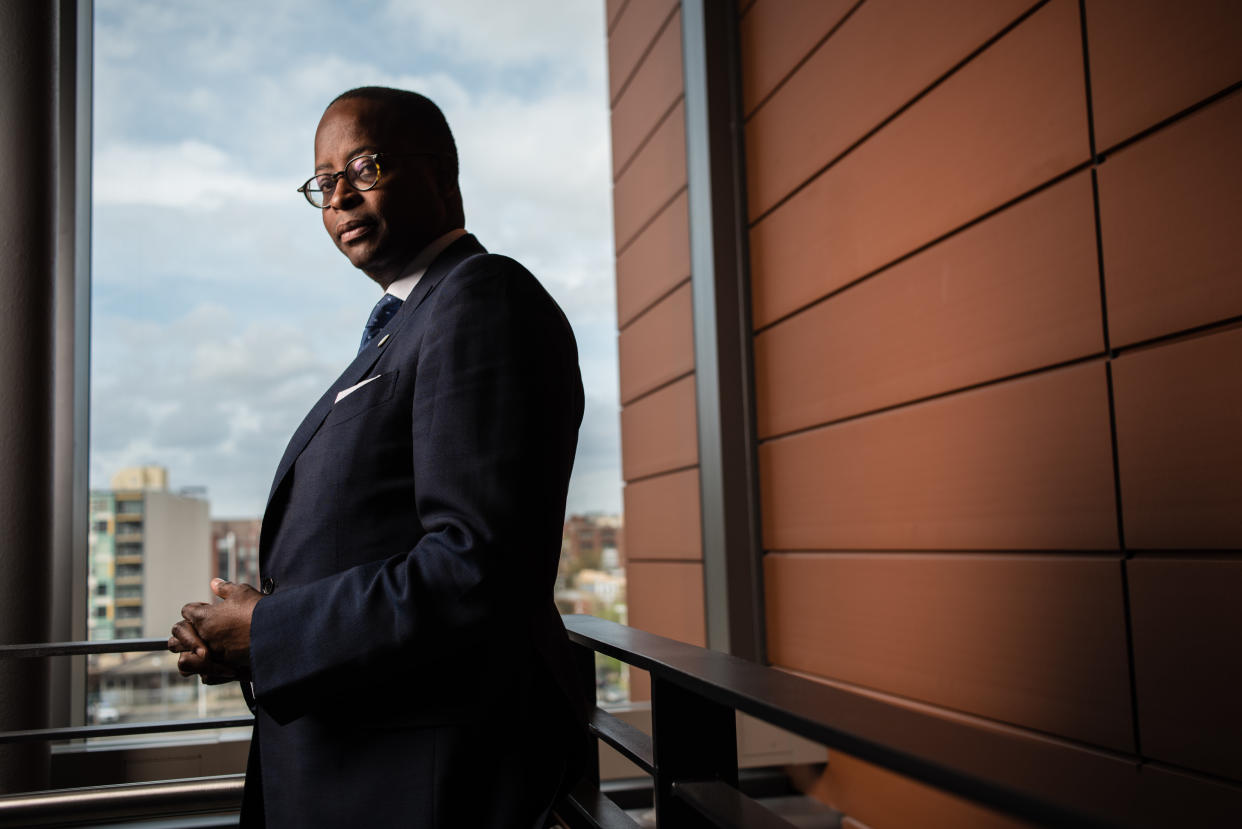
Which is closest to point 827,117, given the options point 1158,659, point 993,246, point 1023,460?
point 993,246

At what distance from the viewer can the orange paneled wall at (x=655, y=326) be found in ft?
10.4

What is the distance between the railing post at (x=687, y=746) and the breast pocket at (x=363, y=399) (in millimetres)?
451

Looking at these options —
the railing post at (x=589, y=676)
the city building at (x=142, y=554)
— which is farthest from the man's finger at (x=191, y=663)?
the city building at (x=142, y=554)

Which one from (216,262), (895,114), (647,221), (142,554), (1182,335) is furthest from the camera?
(647,221)

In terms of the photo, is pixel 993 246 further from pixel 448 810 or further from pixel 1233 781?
pixel 448 810

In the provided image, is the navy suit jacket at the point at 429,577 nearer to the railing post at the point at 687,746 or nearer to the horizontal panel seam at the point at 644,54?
the railing post at the point at 687,746

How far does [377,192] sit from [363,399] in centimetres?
29

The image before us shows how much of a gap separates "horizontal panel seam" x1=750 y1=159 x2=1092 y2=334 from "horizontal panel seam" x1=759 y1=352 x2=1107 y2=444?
330mm

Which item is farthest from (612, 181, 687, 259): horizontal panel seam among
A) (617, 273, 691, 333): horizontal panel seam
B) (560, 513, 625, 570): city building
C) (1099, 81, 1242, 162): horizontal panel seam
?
(1099, 81, 1242, 162): horizontal panel seam

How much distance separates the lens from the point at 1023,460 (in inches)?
67.3

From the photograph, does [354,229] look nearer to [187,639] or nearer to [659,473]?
[187,639]

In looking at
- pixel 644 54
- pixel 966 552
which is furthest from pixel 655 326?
pixel 966 552

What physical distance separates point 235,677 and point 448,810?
288 millimetres

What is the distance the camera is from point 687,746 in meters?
0.96
